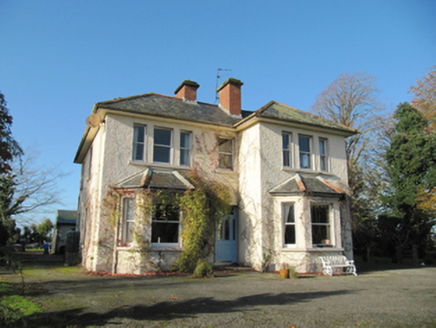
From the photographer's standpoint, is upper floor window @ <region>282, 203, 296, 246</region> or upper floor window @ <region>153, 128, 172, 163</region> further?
upper floor window @ <region>153, 128, 172, 163</region>

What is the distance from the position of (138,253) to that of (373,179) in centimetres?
1985

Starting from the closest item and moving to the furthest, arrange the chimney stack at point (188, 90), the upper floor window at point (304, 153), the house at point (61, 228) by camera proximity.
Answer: the upper floor window at point (304, 153) → the chimney stack at point (188, 90) → the house at point (61, 228)

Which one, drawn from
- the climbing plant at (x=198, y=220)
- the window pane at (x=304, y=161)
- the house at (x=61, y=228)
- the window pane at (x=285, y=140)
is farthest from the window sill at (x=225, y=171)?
the house at (x=61, y=228)

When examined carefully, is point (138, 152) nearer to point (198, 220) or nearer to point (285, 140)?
point (198, 220)

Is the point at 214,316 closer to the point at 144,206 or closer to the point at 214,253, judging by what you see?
the point at 144,206

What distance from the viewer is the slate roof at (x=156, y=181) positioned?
13039mm

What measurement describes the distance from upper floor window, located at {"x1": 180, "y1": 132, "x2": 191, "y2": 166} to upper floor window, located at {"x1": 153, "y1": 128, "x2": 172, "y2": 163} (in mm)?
571

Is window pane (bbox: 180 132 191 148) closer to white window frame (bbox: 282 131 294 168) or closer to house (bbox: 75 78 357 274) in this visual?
house (bbox: 75 78 357 274)

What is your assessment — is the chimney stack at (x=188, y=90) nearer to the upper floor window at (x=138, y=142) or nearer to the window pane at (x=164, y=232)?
the upper floor window at (x=138, y=142)

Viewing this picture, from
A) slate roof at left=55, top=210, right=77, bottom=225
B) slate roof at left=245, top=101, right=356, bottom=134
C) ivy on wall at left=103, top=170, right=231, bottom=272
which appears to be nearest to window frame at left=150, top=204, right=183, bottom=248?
ivy on wall at left=103, top=170, right=231, bottom=272

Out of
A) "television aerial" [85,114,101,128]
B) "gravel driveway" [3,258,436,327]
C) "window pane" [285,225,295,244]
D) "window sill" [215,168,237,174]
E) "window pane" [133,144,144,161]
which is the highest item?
"television aerial" [85,114,101,128]

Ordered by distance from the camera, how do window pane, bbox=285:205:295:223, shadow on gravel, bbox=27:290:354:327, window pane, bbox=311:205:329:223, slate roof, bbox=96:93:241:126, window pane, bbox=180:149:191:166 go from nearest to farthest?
shadow on gravel, bbox=27:290:354:327
slate roof, bbox=96:93:241:126
window pane, bbox=285:205:295:223
window pane, bbox=311:205:329:223
window pane, bbox=180:149:191:166

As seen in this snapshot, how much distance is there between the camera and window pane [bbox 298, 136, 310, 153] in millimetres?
16094

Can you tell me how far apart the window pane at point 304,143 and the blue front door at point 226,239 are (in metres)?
4.25
